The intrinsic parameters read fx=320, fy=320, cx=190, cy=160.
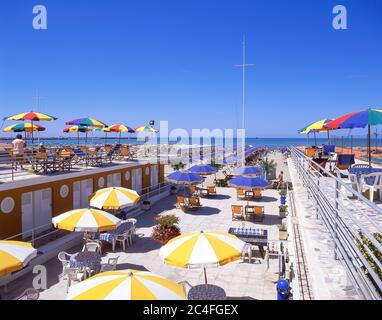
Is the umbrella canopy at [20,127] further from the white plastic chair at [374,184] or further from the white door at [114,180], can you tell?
the white plastic chair at [374,184]

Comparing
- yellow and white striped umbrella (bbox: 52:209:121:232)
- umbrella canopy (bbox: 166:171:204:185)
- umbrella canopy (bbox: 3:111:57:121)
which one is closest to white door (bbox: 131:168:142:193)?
umbrella canopy (bbox: 166:171:204:185)

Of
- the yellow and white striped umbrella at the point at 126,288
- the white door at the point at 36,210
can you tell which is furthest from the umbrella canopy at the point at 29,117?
the yellow and white striped umbrella at the point at 126,288

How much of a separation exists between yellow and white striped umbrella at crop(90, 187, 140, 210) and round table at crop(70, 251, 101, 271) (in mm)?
2324

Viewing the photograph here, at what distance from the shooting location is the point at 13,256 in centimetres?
659

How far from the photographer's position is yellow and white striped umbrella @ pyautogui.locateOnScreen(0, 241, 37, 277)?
20.6 feet

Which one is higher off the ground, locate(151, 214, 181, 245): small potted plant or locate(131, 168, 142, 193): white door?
locate(131, 168, 142, 193): white door

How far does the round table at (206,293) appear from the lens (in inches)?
266

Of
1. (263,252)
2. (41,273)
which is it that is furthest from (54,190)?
(263,252)

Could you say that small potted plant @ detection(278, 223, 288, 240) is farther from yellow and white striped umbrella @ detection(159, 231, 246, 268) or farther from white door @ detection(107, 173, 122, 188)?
white door @ detection(107, 173, 122, 188)

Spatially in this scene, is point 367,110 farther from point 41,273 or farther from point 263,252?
point 41,273

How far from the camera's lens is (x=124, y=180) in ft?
63.5

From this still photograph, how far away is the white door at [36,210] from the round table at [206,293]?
7.23m
